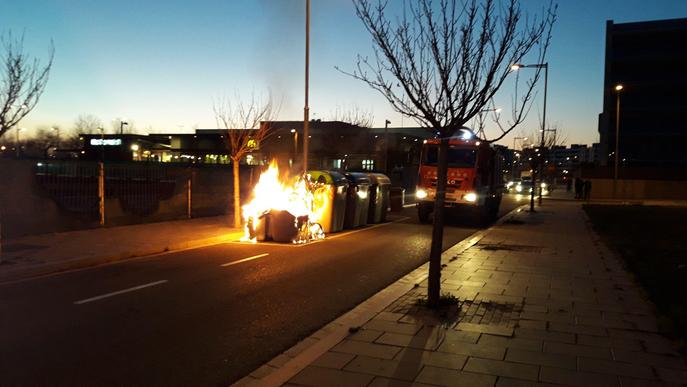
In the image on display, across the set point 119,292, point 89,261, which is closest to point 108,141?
point 89,261

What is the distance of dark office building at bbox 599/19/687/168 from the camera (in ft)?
222

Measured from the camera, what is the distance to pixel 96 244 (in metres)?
12.3

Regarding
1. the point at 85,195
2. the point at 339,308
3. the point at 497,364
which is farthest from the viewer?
the point at 85,195

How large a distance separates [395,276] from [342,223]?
7392 mm

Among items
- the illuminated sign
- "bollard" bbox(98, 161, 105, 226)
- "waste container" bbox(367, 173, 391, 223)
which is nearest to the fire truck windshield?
"waste container" bbox(367, 173, 391, 223)

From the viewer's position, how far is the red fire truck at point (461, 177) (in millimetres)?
19688

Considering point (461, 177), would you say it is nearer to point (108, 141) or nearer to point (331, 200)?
point (331, 200)

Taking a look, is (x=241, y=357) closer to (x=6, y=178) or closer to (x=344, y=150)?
(x=6, y=178)

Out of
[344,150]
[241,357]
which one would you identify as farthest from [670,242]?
[344,150]

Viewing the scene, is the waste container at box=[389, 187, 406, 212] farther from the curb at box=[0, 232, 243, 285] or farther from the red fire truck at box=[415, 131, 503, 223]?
the curb at box=[0, 232, 243, 285]

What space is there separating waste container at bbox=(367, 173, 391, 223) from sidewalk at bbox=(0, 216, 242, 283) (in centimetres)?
532

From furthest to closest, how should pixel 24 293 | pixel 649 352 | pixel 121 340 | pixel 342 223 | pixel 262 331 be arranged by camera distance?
pixel 342 223
pixel 24 293
pixel 262 331
pixel 121 340
pixel 649 352

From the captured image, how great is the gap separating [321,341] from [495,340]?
6.06ft

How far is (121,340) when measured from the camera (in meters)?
5.88
